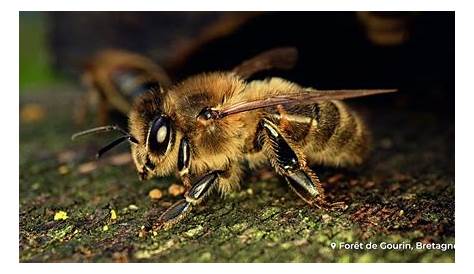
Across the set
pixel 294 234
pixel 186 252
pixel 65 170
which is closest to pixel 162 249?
pixel 186 252

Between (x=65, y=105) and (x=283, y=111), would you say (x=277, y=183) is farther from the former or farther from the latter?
(x=65, y=105)

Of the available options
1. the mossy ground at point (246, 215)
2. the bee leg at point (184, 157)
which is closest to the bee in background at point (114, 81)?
the mossy ground at point (246, 215)

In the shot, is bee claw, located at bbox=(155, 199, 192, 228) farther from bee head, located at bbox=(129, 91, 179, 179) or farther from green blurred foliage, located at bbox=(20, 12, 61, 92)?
green blurred foliage, located at bbox=(20, 12, 61, 92)

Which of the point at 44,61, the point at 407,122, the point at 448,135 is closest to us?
the point at 448,135

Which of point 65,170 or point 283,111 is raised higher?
point 283,111

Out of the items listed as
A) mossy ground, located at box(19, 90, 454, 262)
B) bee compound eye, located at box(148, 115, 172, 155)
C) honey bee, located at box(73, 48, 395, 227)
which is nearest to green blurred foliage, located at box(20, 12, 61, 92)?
mossy ground, located at box(19, 90, 454, 262)

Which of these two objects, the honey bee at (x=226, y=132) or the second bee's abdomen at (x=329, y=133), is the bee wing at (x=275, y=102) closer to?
the honey bee at (x=226, y=132)
